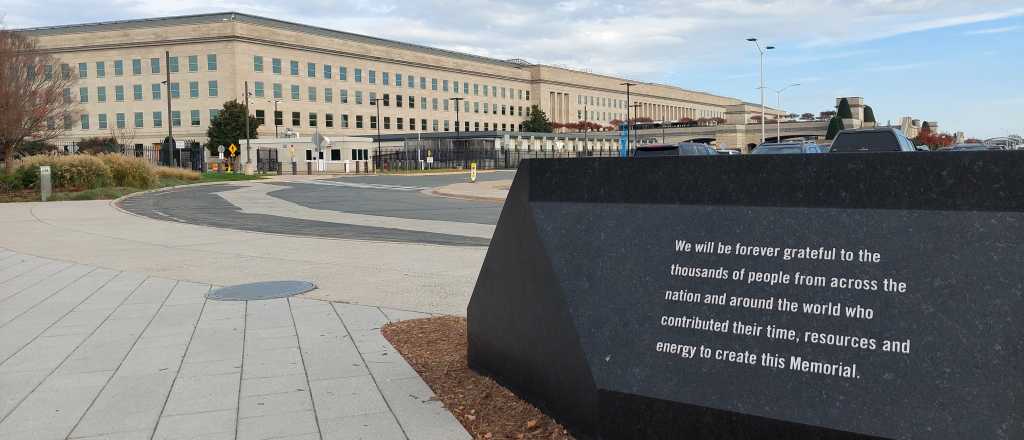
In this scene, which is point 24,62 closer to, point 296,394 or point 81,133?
point 296,394

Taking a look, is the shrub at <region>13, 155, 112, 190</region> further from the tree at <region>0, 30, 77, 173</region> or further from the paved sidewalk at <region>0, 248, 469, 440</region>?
the paved sidewalk at <region>0, 248, 469, 440</region>

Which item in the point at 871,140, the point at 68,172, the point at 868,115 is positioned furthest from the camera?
the point at 868,115

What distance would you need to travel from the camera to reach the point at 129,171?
1468 inches

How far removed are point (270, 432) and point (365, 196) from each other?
2889 cm

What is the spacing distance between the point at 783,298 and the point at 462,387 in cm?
244

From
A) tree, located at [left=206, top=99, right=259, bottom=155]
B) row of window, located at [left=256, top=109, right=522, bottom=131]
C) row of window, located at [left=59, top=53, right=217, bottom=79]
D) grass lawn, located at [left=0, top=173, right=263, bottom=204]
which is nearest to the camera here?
grass lawn, located at [left=0, top=173, right=263, bottom=204]

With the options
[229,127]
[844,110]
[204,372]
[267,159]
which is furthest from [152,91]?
[204,372]

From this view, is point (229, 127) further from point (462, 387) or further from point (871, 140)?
point (462, 387)

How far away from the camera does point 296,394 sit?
5.38 metres

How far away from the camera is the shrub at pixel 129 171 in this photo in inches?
1441

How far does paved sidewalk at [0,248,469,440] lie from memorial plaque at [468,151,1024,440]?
3.49 ft

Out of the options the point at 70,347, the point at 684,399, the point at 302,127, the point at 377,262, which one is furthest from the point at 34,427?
the point at 302,127

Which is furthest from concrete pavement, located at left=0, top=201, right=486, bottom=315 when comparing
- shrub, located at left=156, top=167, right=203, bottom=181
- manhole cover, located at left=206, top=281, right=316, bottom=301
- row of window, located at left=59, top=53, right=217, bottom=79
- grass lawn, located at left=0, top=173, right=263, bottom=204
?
row of window, located at left=59, top=53, right=217, bottom=79

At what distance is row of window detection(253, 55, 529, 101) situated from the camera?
102 meters
